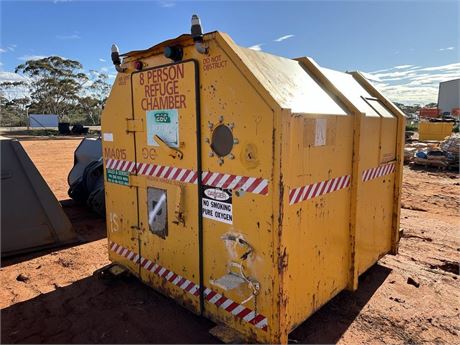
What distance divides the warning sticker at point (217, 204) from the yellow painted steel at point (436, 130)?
23.1 m

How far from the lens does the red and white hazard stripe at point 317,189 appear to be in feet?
7.99

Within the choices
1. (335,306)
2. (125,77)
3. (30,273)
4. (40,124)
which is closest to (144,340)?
(335,306)

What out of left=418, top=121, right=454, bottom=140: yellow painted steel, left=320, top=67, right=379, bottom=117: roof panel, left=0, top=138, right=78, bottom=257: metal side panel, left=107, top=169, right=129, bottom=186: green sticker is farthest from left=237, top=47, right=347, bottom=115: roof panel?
left=418, top=121, right=454, bottom=140: yellow painted steel

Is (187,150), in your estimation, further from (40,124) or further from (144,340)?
(40,124)

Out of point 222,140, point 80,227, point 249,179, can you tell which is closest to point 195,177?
point 222,140

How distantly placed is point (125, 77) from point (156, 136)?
81 centimetres

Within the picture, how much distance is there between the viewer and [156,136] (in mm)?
2975

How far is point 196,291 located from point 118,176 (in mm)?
1478

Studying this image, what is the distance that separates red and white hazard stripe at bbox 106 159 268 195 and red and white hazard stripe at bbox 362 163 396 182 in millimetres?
1362

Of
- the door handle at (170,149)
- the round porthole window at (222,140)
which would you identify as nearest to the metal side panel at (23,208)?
the door handle at (170,149)

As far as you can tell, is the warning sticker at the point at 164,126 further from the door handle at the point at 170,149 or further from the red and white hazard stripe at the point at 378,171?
the red and white hazard stripe at the point at 378,171

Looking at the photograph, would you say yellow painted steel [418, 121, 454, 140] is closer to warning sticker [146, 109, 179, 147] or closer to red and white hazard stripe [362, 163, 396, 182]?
red and white hazard stripe [362, 163, 396, 182]

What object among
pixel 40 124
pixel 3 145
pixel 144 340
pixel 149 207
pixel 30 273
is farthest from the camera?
pixel 40 124

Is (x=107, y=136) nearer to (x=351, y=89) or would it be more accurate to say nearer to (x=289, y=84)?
(x=289, y=84)
